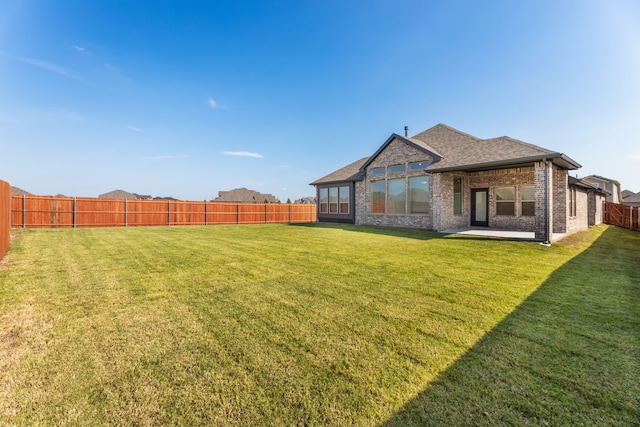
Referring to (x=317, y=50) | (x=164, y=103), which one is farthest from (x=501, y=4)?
(x=164, y=103)

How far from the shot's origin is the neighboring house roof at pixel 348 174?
58.0ft

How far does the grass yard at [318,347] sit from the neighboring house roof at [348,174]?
12.8m

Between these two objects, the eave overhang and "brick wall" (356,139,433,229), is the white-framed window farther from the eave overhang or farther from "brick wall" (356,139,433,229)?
the eave overhang

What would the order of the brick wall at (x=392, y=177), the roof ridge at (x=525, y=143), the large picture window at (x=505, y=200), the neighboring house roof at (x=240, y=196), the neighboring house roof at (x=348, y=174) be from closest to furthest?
the roof ridge at (x=525, y=143), the large picture window at (x=505, y=200), the brick wall at (x=392, y=177), the neighboring house roof at (x=348, y=174), the neighboring house roof at (x=240, y=196)

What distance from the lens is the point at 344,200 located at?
62.7 feet

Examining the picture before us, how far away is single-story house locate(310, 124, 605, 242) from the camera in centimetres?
1062

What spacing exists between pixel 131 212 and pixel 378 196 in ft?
56.1

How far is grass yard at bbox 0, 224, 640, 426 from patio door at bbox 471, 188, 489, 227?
895cm

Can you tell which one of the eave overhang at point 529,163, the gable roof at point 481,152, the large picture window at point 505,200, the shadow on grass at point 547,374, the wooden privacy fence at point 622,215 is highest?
the gable roof at point 481,152

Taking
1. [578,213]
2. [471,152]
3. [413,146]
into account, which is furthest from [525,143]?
[578,213]

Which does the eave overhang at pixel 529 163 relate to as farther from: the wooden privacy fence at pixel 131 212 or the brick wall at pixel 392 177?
the wooden privacy fence at pixel 131 212

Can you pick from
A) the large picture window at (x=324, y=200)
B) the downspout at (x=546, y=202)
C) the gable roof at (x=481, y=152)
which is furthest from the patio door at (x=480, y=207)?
the large picture window at (x=324, y=200)

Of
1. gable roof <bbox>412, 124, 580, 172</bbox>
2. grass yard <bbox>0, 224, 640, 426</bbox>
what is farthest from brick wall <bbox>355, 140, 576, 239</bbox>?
grass yard <bbox>0, 224, 640, 426</bbox>

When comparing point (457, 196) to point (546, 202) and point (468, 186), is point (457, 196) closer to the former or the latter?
point (468, 186)
